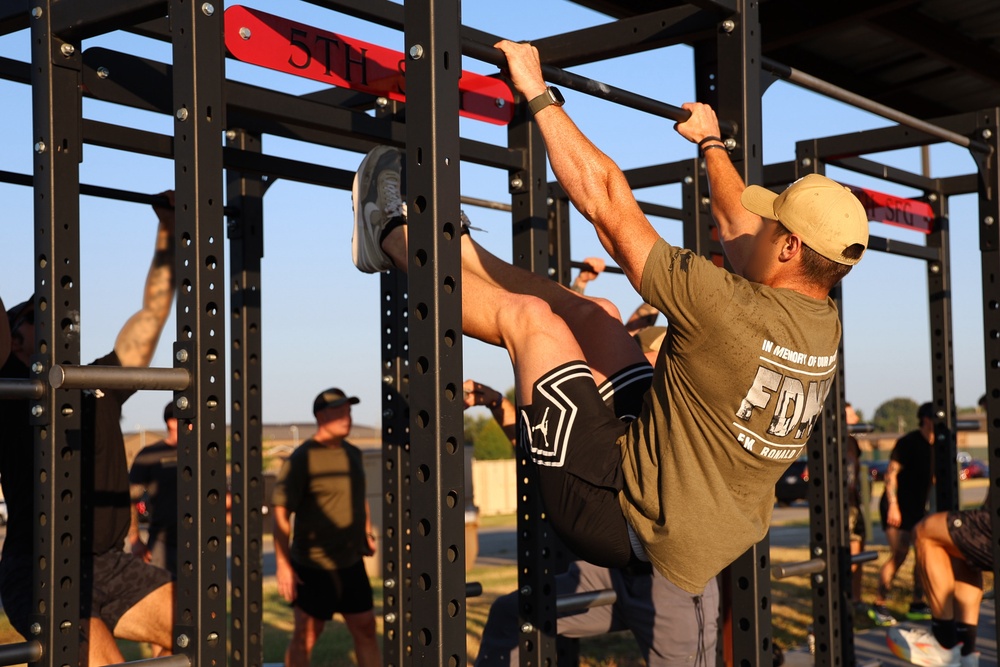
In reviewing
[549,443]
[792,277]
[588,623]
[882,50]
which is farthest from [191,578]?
[882,50]

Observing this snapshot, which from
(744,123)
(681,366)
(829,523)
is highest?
(744,123)

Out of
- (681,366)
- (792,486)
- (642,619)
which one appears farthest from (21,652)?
(792,486)

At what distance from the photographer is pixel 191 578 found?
2.24 metres

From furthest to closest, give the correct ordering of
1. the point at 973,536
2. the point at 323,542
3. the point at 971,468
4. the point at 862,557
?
the point at 971,468, the point at 323,542, the point at 862,557, the point at 973,536

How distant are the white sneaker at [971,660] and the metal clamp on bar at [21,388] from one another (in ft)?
14.9

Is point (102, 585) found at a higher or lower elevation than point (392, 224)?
lower

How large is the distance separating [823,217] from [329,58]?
1.70 metres

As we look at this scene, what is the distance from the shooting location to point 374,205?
2.85m

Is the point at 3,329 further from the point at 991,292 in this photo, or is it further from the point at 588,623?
the point at 991,292

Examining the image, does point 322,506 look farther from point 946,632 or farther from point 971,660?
point 971,660

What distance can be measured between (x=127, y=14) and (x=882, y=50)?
20.8ft

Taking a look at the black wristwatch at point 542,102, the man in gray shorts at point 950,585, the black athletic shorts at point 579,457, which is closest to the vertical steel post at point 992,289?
the man in gray shorts at point 950,585

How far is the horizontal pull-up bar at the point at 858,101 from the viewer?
333 cm

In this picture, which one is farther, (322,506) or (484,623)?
(484,623)
